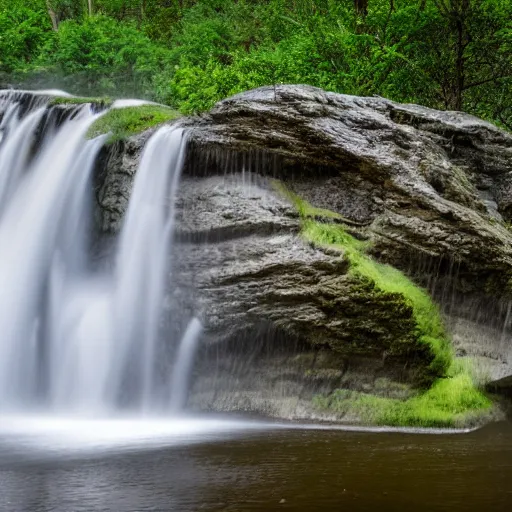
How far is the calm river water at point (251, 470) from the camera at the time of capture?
13.1ft

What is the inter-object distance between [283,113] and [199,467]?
5802 mm

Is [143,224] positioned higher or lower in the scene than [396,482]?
higher

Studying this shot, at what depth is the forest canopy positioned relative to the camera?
44.2 ft

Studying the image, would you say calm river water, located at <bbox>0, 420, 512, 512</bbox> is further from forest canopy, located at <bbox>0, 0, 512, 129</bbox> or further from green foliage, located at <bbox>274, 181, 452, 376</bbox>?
forest canopy, located at <bbox>0, 0, 512, 129</bbox>

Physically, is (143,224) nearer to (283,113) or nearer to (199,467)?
(283,113)

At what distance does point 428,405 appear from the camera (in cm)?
748

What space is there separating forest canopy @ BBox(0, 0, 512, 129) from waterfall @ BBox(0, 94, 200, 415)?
250 centimetres

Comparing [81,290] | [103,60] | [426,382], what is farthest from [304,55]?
[426,382]

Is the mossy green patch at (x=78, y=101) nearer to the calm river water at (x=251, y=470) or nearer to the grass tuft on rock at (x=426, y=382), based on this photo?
the grass tuft on rock at (x=426, y=382)

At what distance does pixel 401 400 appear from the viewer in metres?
7.68

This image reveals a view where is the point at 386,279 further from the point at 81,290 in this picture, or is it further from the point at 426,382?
the point at 81,290

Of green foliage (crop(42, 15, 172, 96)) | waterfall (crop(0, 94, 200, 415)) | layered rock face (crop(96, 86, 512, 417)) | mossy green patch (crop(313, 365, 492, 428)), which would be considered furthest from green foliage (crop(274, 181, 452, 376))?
green foliage (crop(42, 15, 172, 96))

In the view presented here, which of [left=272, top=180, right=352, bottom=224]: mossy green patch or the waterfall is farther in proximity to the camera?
[left=272, top=180, right=352, bottom=224]: mossy green patch

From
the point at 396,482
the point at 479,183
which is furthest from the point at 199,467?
the point at 479,183
